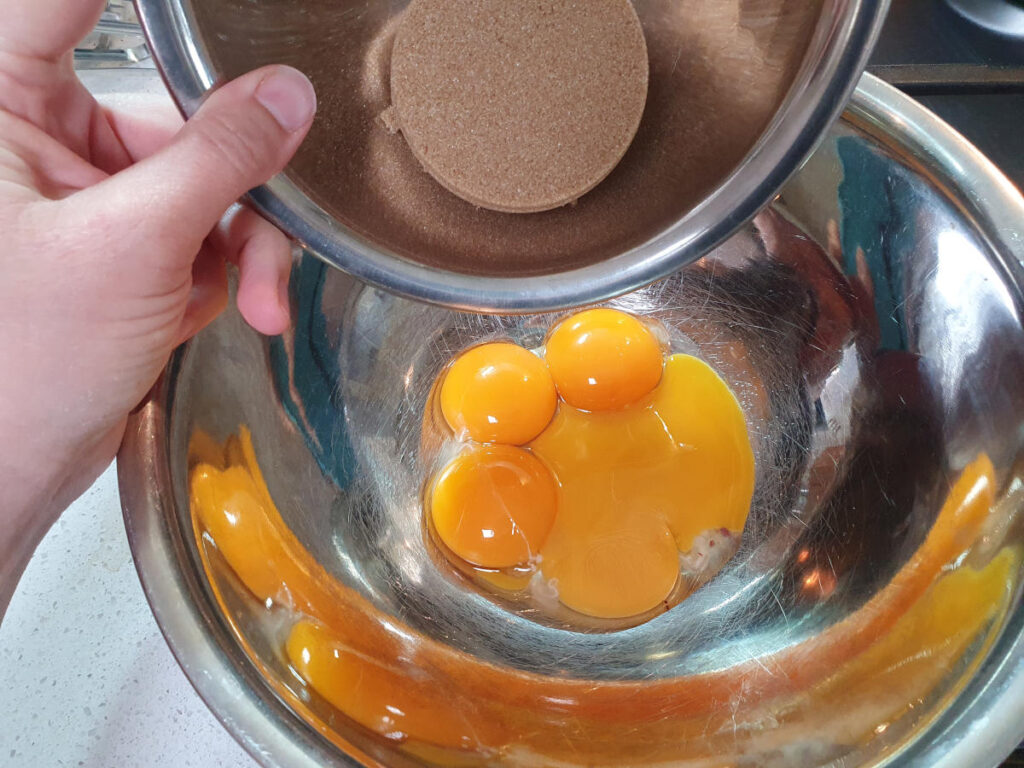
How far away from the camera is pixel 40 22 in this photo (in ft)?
2.62

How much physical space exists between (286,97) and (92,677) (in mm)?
827

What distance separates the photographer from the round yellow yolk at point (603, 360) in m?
1.09

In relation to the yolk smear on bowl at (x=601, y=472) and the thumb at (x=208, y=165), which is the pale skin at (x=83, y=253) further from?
the yolk smear on bowl at (x=601, y=472)

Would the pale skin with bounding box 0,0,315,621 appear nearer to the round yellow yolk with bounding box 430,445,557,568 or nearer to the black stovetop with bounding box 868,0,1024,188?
the round yellow yolk with bounding box 430,445,557,568

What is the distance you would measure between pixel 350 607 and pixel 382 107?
60cm

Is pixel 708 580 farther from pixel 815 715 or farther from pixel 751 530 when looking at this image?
pixel 815 715

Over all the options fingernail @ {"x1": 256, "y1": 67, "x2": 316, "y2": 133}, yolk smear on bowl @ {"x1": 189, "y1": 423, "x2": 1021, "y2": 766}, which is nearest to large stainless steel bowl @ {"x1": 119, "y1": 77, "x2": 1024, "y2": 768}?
yolk smear on bowl @ {"x1": 189, "y1": 423, "x2": 1021, "y2": 766}

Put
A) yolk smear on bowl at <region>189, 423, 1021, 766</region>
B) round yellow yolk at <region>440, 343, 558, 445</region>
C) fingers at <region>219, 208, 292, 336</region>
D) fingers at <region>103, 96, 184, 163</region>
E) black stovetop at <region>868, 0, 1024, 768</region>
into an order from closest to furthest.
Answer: yolk smear on bowl at <region>189, 423, 1021, 766</region>, fingers at <region>219, 208, 292, 336</region>, fingers at <region>103, 96, 184, 163</region>, round yellow yolk at <region>440, 343, 558, 445</region>, black stovetop at <region>868, 0, 1024, 768</region>

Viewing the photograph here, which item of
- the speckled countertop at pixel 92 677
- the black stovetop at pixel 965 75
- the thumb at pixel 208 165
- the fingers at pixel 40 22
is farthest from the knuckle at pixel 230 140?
the black stovetop at pixel 965 75

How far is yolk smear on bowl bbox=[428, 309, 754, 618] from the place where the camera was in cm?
104

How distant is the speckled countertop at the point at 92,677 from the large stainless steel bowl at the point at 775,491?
1.00 feet

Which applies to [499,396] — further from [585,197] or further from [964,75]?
[964,75]

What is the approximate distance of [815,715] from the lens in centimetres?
78

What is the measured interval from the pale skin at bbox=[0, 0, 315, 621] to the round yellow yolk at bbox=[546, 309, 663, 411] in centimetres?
46
